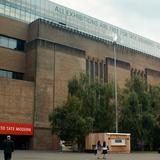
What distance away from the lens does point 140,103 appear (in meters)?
63.4

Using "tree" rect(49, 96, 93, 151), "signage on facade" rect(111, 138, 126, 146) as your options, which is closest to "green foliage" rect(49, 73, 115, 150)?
"tree" rect(49, 96, 93, 151)

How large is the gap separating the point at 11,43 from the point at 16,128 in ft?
47.3

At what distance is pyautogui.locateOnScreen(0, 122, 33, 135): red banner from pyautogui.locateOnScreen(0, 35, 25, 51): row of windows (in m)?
13.2

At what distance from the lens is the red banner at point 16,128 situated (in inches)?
2249

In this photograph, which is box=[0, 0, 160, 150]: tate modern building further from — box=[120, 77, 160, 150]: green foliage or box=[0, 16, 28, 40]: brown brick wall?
box=[120, 77, 160, 150]: green foliage

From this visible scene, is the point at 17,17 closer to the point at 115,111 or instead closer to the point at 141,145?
the point at 115,111

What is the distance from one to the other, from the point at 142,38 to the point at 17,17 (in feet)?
128

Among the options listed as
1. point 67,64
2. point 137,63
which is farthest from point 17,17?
point 137,63

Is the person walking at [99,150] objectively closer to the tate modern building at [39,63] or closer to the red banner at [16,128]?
the red banner at [16,128]

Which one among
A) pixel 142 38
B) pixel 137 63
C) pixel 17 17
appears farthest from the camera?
pixel 142 38

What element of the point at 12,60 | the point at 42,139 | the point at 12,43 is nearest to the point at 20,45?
the point at 12,43

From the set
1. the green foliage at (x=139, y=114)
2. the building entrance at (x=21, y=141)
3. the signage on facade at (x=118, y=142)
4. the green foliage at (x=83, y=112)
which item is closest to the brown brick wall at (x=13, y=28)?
the green foliage at (x=83, y=112)

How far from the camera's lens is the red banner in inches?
2249

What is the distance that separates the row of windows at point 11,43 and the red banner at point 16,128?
13.2 metres
